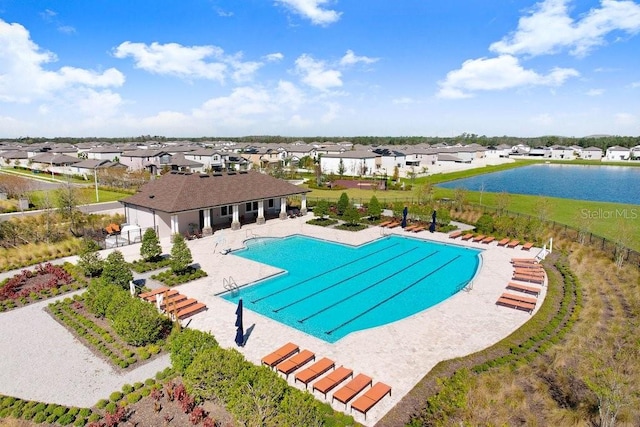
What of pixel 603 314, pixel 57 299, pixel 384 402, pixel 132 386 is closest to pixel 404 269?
pixel 603 314

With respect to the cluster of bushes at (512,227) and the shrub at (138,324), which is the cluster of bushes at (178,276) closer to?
the shrub at (138,324)

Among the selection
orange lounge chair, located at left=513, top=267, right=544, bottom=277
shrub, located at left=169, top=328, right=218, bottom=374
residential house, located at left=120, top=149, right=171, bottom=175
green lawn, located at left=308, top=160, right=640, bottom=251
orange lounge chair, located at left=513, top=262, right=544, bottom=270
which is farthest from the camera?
residential house, located at left=120, top=149, right=171, bottom=175

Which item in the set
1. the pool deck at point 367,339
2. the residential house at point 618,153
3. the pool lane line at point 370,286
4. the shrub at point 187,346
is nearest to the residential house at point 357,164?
the pool lane line at point 370,286

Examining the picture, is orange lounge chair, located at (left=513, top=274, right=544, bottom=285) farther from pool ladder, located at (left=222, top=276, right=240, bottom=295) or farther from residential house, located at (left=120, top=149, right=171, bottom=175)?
residential house, located at (left=120, top=149, right=171, bottom=175)

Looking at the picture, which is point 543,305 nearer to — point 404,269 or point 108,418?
point 404,269

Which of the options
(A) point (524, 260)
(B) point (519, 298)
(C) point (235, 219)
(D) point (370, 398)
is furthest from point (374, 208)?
(D) point (370, 398)

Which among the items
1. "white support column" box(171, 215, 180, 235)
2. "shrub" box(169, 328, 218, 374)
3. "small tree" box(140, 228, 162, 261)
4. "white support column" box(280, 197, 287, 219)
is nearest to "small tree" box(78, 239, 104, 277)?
"small tree" box(140, 228, 162, 261)
